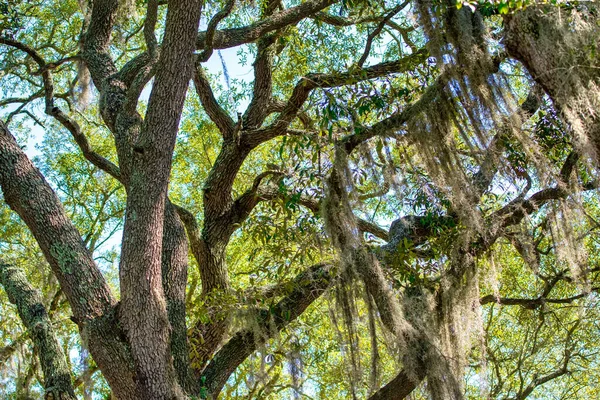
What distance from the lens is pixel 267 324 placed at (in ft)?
18.2

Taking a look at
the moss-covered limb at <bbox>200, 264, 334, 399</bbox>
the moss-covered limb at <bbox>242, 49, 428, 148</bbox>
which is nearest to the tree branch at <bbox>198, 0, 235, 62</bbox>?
the moss-covered limb at <bbox>242, 49, 428, 148</bbox>

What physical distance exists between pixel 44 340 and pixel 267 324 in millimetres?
1590

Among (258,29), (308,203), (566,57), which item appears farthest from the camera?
(258,29)

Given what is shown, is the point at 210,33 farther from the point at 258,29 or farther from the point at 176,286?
the point at 176,286

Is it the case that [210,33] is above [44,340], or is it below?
above

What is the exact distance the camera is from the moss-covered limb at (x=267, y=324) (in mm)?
5465

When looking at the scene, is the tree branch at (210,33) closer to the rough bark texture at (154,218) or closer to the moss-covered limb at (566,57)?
the rough bark texture at (154,218)

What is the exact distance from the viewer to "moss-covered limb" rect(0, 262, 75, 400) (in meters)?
4.90

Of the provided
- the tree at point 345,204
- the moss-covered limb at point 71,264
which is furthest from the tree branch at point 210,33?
the moss-covered limb at point 71,264

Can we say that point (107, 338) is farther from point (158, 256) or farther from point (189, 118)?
point (189, 118)

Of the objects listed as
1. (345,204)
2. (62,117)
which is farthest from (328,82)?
(62,117)

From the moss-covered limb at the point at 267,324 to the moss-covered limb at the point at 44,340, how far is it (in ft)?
3.43

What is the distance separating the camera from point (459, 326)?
16.7 feet

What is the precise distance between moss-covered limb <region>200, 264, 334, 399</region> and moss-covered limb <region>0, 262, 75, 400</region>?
41.2 inches
